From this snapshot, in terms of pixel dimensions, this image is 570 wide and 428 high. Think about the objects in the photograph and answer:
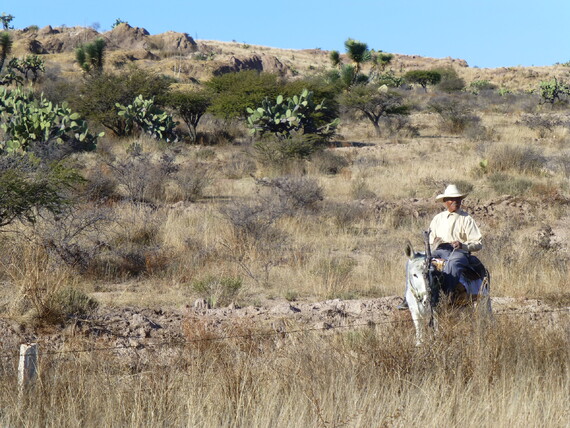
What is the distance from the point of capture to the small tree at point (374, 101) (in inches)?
1266

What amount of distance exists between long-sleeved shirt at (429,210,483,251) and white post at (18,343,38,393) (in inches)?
153

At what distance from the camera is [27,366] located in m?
4.66

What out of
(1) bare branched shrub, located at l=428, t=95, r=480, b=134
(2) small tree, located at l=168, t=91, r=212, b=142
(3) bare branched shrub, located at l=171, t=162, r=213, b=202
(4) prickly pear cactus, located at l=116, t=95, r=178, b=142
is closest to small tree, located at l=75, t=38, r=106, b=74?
(2) small tree, located at l=168, t=91, r=212, b=142

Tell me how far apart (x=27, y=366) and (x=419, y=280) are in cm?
302

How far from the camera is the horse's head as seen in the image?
5.66m

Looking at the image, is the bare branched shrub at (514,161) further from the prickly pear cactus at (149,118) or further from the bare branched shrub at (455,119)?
the prickly pear cactus at (149,118)

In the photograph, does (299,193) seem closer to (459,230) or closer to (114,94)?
(459,230)

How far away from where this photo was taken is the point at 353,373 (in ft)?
16.5

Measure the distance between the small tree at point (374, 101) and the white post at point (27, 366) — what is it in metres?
28.3

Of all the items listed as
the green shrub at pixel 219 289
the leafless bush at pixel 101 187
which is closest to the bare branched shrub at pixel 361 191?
the leafless bush at pixel 101 187

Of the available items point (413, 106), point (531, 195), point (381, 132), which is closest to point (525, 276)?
point (531, 195)

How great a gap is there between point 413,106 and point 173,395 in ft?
128

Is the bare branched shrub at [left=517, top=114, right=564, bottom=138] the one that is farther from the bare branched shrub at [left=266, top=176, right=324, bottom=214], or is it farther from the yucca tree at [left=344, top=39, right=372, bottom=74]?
the yucca tree at [left=344, top=39, right=372, bottom=74]

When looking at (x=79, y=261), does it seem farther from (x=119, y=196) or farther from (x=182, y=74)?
(x=182, y=74)
